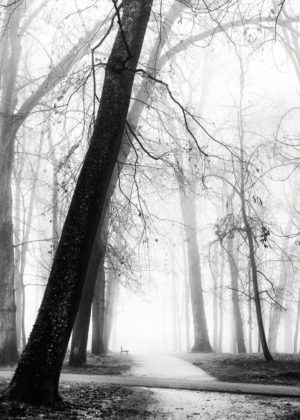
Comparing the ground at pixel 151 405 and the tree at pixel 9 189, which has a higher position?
the tree at pixel 9 189

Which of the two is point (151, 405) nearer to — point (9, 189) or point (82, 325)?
point (82, 325)

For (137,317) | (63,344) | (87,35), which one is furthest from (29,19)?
(137,317)

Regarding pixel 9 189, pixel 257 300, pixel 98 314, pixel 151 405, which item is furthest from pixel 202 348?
pixel 151 405

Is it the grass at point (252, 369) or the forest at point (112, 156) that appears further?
the grass at point (252, 369)

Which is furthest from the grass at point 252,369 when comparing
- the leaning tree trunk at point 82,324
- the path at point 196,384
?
the leaning tree trunk at point 82,324

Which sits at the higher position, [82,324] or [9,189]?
[9,189]

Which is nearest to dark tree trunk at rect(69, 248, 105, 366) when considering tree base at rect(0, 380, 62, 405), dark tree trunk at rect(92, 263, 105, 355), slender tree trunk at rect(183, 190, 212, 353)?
dark tree trunk at rect(92, 263, 105, 355)

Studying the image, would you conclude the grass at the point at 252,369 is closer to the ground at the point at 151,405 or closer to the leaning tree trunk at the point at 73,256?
the ground at the point at 151,405

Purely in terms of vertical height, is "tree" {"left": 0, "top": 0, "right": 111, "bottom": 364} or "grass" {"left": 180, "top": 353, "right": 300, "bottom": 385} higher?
"tree" {"left": 0, "top": 0, "right": 111, "bottom": 364}

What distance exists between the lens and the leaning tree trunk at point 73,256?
15.8ft

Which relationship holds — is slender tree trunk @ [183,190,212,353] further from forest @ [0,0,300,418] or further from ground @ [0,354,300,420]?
ground @ [0,354,300,420]

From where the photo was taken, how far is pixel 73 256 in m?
5.13

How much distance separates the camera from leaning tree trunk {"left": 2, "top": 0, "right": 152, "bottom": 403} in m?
4.82

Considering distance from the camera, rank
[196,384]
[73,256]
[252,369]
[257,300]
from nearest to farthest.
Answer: [73,256], [196,384], [252,369], [257,300]
